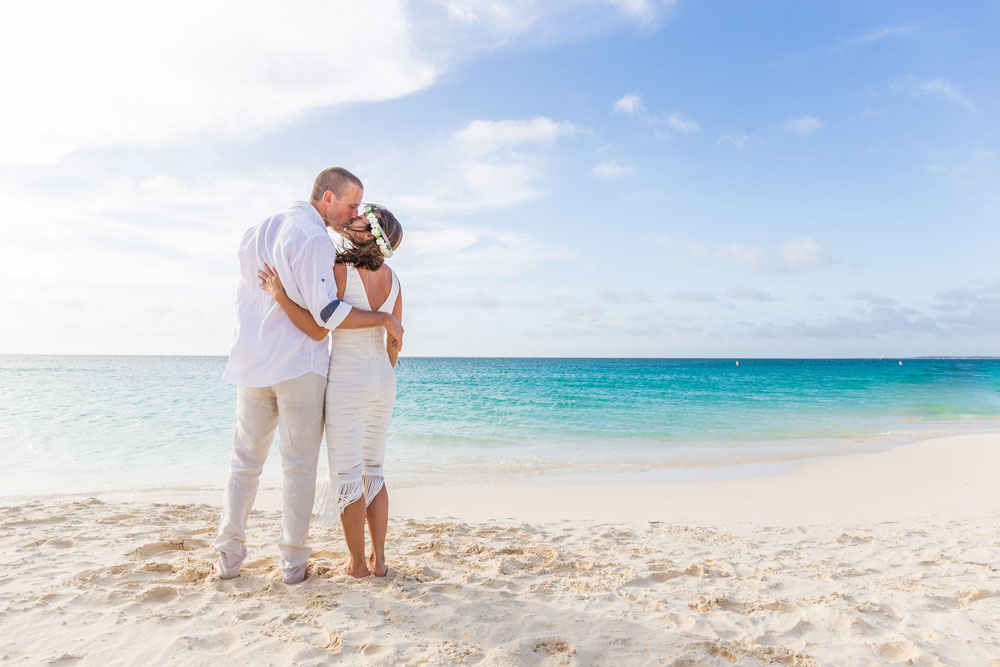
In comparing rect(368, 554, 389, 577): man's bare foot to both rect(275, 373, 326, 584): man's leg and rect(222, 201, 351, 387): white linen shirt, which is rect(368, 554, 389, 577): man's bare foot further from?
rect(222, 201, 351, 387): white linen shirt

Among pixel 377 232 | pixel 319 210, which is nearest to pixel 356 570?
pixel 377 232

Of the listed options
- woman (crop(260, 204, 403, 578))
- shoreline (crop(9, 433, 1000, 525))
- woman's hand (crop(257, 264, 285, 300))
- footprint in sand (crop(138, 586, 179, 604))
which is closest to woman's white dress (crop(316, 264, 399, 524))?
woman (crop(260, 204, 403, 578))

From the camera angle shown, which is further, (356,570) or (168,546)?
(168,546)

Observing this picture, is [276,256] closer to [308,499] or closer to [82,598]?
[308,499]

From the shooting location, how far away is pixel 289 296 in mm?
2834

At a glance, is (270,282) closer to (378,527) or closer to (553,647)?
(378,527)

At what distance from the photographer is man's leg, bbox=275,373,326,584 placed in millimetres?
2891

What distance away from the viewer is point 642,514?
5.56 m

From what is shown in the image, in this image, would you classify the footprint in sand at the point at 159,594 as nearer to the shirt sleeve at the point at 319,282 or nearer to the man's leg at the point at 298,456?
the man's leg at the point at 298,456

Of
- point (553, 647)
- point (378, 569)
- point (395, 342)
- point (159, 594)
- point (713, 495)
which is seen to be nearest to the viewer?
point (553, 647)

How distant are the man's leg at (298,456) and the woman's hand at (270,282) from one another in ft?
1.40

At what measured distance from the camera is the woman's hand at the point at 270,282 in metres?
2.83

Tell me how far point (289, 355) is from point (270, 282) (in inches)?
14.7

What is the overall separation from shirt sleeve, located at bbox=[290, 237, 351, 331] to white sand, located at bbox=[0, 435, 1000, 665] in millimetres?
1385
